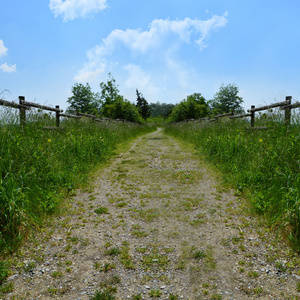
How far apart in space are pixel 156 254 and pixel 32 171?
8.75ft

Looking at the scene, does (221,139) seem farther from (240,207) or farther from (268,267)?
(268,267)

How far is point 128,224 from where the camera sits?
3.88 metres

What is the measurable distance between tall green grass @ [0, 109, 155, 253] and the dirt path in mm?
356

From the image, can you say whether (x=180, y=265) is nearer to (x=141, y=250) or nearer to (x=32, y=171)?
(x=141, y=250)

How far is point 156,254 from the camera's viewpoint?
305 cm

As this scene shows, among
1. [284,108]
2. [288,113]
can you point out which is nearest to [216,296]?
[288,113]

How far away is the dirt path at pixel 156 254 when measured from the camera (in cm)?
244

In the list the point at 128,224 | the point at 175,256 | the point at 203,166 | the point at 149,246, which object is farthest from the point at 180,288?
Answer: the point at 203,166

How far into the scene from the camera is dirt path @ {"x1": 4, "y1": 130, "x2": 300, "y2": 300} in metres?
2.44

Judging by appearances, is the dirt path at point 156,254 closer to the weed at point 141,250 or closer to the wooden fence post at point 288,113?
the weed at point 141,250

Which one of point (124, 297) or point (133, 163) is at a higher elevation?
point (133, 163)

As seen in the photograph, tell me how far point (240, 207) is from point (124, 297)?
2.91m

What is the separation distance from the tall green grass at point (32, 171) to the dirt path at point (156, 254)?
0.36 meters

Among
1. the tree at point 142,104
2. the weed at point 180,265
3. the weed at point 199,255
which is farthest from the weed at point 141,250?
the tree at point 142,104
